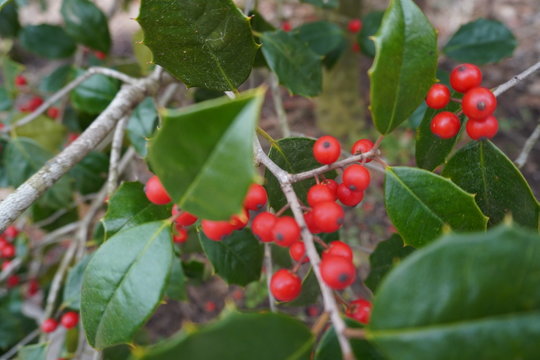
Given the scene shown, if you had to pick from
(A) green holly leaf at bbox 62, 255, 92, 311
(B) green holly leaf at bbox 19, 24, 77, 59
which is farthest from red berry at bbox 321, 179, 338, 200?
(B) green holly leaf at bbox 19, 24, 77, 59

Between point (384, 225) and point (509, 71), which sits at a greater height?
point (509, 71)

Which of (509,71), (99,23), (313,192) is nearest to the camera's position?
(313,192)

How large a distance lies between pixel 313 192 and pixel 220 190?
27 centimetres

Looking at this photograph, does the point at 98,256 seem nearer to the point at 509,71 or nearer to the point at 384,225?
the point at 384,225

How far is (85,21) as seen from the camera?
2.07 meters

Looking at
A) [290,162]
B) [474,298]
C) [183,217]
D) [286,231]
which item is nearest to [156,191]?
[183,217]

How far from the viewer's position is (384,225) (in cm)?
309

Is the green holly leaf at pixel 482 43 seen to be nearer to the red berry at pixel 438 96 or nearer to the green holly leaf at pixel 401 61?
the red berry at pixel 438 96

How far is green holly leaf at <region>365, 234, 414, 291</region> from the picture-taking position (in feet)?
4.63

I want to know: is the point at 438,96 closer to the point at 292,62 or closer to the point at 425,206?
the point at 425,206

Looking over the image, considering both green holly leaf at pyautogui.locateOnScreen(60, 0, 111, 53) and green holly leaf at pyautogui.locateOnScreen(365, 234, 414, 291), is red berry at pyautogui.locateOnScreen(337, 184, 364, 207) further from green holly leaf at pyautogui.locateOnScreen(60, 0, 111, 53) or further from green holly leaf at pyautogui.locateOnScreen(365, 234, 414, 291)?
green holly leaf at pyautogui.locateOnScreen(60, 0, 111, 53)

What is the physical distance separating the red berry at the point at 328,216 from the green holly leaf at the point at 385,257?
72 cm

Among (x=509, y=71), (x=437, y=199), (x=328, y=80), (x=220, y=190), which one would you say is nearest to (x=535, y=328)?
(x=437, y=199)

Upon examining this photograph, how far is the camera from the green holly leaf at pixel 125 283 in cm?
82
